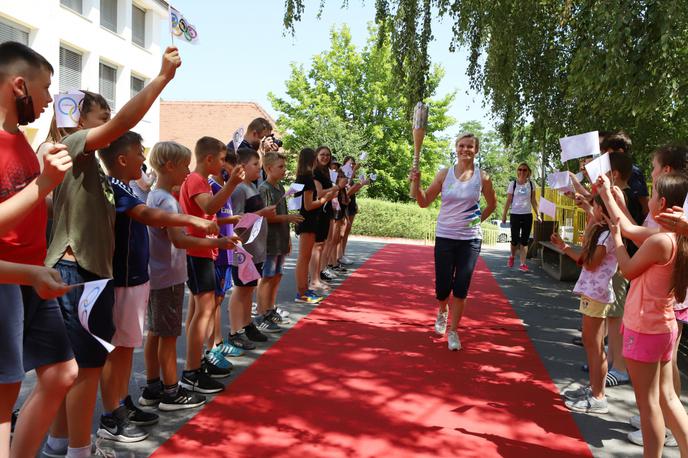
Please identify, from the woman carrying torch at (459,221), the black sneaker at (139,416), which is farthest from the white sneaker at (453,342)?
the black sneaker at (139,416)

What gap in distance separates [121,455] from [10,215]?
5.75ft

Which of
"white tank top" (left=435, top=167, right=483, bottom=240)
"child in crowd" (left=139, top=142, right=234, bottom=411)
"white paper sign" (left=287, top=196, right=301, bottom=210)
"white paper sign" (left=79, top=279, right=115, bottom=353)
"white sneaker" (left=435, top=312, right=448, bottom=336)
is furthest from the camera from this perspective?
→ "white paper sign" (left=287, top=196, right=301, bottom=210)

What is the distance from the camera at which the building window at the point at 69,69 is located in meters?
18.8

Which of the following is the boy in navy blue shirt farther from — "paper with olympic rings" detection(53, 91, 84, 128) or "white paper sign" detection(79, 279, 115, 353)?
"white paper sign" detection(79, 279, 115, 353)

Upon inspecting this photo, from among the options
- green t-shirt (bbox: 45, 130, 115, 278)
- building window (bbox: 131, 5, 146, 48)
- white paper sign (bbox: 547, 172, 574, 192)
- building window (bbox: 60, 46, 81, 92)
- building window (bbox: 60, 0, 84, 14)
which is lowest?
green t-shirt (bbox: 45, 130, 115, 278)

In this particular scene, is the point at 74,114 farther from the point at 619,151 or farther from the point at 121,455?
the point at 619,151

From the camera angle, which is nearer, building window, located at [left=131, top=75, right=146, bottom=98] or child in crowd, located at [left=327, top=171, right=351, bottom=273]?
child in crowd, located at [left=327, top=171, right=351, bottom=273]

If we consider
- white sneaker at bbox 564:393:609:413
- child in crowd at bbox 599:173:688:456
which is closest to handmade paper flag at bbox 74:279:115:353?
child in crowd at bbox 599:173:688:456

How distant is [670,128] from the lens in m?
10.6

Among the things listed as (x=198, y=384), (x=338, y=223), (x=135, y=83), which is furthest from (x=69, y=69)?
(x=198, y=384)

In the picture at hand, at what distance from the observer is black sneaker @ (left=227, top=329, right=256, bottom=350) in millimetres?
5328

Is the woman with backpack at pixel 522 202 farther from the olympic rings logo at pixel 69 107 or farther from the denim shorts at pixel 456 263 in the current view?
the olympic rings logo at pixel 69 107

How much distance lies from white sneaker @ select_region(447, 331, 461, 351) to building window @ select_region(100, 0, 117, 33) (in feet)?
64.1

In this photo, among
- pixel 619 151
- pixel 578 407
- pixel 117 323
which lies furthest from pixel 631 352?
pixel 117 323
